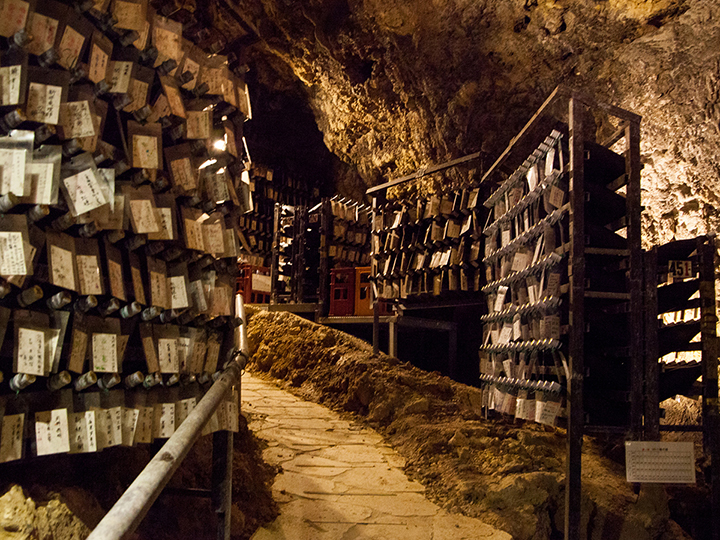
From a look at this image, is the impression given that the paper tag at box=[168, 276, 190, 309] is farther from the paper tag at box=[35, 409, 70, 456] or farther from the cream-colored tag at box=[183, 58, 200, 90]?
the cream-colored tag at box=[183, 58, 200, 90]

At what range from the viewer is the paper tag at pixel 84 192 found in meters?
2.89

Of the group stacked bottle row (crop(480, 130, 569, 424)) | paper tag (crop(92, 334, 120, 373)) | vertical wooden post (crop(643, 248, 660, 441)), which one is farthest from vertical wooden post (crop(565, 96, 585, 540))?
paper tag (crop(92, 334, 120, 373))

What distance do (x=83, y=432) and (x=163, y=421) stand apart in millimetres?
503

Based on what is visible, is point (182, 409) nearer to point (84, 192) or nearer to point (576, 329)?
point (84, 192)

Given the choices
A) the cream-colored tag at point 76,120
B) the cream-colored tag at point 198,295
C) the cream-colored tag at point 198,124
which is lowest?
the cream-colored tag at point 198,295

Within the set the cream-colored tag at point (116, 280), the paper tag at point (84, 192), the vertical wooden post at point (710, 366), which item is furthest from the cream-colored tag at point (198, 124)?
the vertical wooden post at point (710, 366)

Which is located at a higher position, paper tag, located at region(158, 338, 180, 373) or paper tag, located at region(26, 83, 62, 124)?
paper tag, located at region(26, 83, 62, 124)

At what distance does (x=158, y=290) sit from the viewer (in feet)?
11.0

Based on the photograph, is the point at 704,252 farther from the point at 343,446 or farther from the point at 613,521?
the point at 343,446

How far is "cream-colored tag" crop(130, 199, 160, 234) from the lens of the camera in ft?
10.5

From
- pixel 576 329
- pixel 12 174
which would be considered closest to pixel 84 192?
pixel 12 174

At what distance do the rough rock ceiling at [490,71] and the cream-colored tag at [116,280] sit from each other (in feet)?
6.50

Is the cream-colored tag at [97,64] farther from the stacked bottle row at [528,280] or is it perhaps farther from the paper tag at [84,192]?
the stacked bottle row at [528,280]

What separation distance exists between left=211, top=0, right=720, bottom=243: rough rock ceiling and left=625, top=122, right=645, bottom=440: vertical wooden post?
1699 mm
